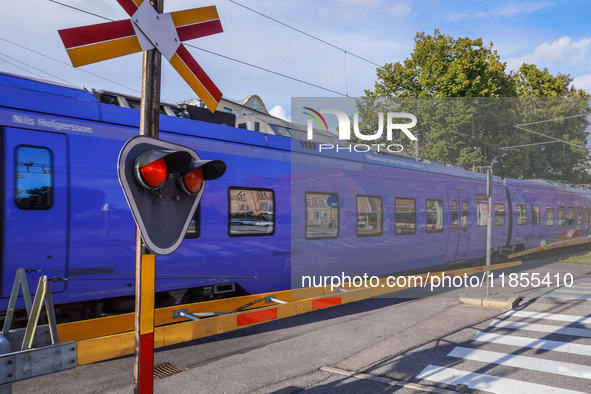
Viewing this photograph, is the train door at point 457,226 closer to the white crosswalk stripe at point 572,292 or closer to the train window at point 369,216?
the white crosswalk stripe at point 572,292

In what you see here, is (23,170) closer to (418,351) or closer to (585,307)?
(418,351)

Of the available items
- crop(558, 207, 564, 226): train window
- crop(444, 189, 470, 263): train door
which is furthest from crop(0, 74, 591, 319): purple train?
crop(558, 207, 564, 226): train window

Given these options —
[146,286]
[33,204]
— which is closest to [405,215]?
[33,204]

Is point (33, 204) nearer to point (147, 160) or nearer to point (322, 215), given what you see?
point (147, 160)

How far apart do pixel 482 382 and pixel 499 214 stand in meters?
11.9

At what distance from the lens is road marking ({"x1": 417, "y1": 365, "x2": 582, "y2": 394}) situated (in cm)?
483

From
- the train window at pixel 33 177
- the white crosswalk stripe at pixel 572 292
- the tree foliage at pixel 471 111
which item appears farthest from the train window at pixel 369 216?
the tree foliage at pixel 471 111

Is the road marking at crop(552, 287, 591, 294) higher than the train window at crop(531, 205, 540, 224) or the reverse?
the reverse

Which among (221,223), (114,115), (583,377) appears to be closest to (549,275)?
(583,377)

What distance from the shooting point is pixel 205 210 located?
6.30 metres

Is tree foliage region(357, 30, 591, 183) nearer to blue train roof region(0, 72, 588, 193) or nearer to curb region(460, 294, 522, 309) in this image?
curb region(460, 294, 522, 309)

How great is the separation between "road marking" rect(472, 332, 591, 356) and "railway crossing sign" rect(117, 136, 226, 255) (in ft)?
18.6

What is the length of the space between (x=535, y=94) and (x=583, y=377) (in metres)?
33.8

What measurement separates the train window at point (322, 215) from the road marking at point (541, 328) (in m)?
3.30
